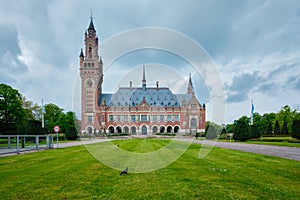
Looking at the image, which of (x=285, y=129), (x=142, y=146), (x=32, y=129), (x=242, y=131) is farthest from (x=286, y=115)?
(x=32, y=129)

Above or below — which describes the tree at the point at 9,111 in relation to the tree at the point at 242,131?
above

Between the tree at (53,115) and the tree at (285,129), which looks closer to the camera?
the tree at (285,129)

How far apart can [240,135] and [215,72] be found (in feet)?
114

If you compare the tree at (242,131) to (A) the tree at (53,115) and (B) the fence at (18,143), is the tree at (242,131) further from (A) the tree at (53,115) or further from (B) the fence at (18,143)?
(A) the tree at (53,115)

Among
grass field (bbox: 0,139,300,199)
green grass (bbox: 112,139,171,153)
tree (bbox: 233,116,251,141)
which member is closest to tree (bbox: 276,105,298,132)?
tree (bbox: 233,116,251,141)

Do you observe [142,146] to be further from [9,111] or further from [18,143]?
[9,111]

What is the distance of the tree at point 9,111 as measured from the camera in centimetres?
4490

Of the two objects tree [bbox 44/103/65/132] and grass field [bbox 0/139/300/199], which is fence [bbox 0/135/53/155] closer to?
grass field [bbox 0/139/300/199]

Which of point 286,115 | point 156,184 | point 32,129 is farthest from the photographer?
point 286,115

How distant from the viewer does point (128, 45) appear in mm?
6672

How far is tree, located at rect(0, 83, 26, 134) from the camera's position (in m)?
44.9

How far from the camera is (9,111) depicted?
46.5 m

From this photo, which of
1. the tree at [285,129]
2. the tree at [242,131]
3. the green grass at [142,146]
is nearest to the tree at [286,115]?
the tree at [285,129]

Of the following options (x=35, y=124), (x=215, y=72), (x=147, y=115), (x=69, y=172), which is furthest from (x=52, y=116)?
(x=215, y=72)
